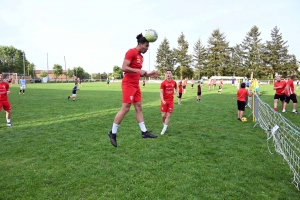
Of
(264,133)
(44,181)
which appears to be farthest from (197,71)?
(44,181)

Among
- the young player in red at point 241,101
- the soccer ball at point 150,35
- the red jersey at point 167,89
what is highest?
the soccer ball at point 150,35

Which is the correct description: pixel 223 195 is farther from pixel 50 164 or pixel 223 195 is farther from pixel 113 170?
pixel 50 164

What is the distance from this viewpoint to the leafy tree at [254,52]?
78.8 m

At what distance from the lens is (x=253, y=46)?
3137 inches

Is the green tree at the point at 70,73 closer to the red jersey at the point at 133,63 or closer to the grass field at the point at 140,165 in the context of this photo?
the grass field at the point at 140,165

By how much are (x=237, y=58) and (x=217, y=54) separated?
7703 mm

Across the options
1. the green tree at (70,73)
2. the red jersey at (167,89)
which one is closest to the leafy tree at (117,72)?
the green tree at (70,73)

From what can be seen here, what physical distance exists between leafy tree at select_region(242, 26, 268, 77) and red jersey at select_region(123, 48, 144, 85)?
82843mm

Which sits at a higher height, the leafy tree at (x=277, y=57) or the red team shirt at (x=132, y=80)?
the leafy tree at (x=277, y=57)

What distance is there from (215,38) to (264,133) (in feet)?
269

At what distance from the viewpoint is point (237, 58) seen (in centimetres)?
8400

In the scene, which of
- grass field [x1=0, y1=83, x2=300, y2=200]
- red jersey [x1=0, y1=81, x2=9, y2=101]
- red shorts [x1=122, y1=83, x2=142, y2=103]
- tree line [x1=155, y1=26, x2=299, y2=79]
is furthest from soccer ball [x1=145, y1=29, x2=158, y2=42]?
tree line [x1=155, y1=26, x2=299, y2=79]

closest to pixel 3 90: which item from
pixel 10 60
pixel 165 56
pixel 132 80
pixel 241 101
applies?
pixel 132 80

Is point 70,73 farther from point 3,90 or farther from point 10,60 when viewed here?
point 3,90
